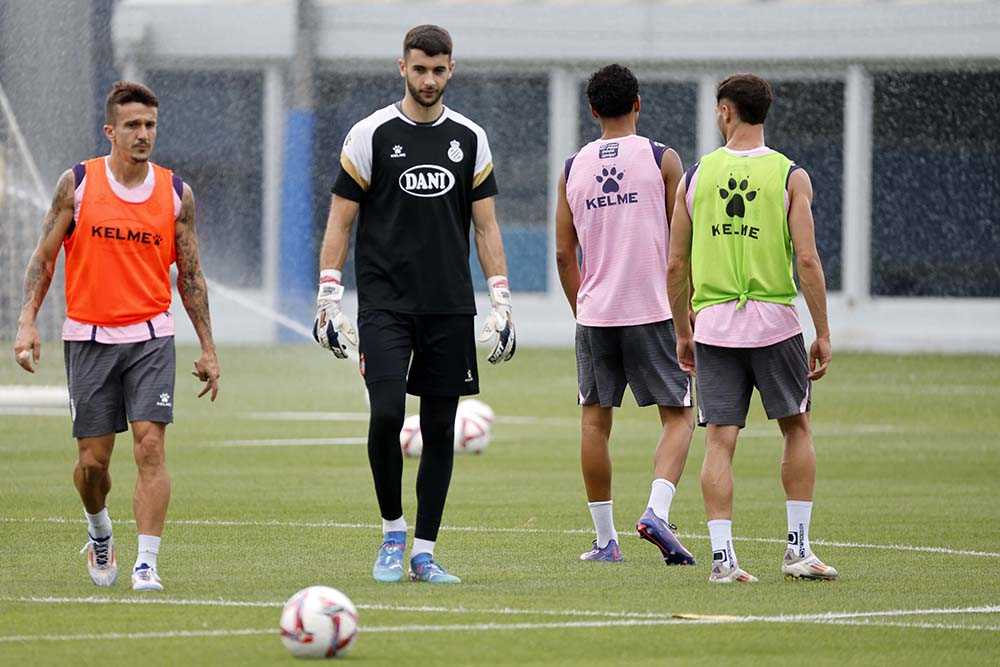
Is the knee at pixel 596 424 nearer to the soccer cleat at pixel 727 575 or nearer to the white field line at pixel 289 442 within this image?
the soccer cleat at pixel 727 575

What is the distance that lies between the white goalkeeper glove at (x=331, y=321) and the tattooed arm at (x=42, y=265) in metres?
1.13

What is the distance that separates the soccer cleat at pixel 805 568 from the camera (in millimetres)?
9289

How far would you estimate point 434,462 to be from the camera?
31.1 feet

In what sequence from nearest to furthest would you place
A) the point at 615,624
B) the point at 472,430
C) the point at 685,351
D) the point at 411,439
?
the point at 615,624, the point at 685,351, the point at 411,439, the point at 472,430

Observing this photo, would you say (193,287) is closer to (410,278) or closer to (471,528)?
(410,278)

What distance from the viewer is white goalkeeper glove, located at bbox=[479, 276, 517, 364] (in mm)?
9484

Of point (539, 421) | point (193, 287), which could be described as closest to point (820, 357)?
point (193, 287)

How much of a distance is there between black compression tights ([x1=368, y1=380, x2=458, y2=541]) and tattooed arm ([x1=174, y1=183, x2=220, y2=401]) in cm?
70

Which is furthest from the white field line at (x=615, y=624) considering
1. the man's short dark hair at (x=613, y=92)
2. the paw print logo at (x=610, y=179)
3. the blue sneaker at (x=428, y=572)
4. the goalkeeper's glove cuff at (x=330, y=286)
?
the man's short dark hair at (x=613, y=92)

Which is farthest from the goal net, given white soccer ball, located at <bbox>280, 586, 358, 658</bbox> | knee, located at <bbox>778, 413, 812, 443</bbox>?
white soccer ball, located at <bbox>280, 586, 358, 658</bbox>

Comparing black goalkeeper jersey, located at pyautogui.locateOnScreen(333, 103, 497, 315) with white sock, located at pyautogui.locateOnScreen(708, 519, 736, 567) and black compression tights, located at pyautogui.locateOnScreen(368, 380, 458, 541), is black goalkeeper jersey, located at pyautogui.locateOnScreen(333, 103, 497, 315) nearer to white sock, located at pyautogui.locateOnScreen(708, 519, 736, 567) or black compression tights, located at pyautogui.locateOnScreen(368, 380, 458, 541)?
black compression tights, located at pyautogui.locateOnScreen(368, 380, 458, 541)

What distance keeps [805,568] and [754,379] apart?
870 mm

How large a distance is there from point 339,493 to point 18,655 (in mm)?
6320

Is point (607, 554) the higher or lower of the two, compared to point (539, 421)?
higher
